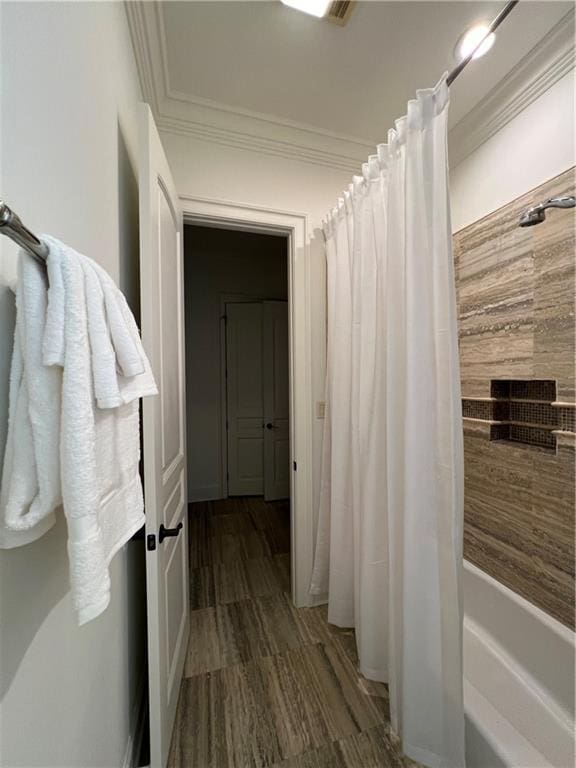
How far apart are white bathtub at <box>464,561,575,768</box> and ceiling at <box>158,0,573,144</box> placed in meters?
2.45

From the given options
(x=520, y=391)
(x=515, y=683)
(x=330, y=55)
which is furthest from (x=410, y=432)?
(x=330, y=55)

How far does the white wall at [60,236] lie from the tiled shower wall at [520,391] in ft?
5.52

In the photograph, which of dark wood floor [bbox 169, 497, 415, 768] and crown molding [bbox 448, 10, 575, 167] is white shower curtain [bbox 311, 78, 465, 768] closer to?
dark wood floor [bbox 169, 497, 415, 768]

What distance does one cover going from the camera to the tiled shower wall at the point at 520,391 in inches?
49.3

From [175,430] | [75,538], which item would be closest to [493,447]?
[175,430]

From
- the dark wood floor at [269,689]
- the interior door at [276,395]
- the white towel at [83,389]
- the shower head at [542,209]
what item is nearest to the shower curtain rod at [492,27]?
the shower head at [542,209]

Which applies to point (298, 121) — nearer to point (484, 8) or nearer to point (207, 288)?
point (484, 8)

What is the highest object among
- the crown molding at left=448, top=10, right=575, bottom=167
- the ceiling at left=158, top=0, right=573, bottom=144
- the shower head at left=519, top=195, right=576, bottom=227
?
the ceiling at left=158, top=0, right=573, bottom=144

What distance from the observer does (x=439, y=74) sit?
1.43 meters

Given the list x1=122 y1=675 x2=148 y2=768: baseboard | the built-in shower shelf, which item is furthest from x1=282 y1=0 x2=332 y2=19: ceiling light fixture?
x1=122 y1=675 x2=148 y2=768: baseboard

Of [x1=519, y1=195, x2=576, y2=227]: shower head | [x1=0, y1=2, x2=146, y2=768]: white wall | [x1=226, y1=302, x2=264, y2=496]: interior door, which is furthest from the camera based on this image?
[x1=226, y1=302, x2=264, y2=496]: interior door

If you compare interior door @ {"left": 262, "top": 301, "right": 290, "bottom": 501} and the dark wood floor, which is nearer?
the dark wood floor

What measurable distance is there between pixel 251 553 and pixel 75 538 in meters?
2.30

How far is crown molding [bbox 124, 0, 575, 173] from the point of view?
1216mm
